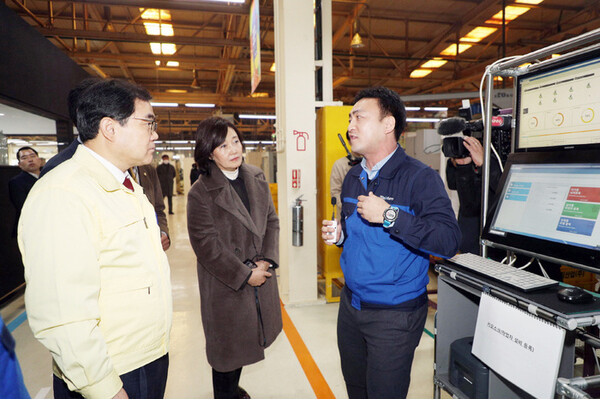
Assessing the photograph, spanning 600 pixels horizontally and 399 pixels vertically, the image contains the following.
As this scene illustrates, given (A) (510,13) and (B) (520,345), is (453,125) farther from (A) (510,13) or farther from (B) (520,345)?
(A) (510,13)

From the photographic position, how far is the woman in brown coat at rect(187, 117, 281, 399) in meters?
1.99

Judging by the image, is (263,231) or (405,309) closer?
(405,309)

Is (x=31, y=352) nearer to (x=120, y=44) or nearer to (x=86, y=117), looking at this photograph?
(x=86, y=117)

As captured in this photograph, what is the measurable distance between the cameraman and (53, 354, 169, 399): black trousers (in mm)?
1829

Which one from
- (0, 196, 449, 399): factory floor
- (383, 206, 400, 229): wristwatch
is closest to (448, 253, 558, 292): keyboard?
(383, 206, 400, 229): wristwatch

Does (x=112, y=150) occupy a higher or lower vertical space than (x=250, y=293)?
higher

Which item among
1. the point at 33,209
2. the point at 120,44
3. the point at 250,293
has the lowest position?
the point at 250,293

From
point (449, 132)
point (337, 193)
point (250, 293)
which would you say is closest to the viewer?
point (449, 132)

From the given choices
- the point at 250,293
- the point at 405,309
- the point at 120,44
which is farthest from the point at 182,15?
the point at 405,309

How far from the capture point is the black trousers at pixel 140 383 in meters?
1.18

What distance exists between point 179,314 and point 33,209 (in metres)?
3.30

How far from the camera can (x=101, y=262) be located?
3.53ft

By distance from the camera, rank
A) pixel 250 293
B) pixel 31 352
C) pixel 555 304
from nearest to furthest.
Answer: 1. pixel 555 304
2. pixel 250 293
3. pixel 31 352

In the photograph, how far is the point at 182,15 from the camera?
782cm
